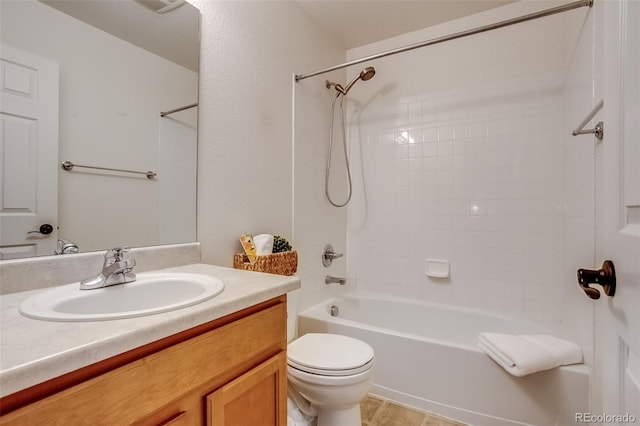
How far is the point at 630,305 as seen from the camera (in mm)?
501

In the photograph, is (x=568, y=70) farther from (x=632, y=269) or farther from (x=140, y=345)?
(x=140, y=345)

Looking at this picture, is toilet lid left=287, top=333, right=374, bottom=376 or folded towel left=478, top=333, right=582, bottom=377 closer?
toilet lid left=287, top=333, right=374, bottom=376

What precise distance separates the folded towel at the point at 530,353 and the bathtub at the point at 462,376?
5 cm

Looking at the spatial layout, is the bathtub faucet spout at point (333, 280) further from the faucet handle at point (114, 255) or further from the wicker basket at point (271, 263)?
the faucet handle at point (114, 255)

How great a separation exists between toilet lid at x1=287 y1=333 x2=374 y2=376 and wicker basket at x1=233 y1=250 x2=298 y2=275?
0.36 m

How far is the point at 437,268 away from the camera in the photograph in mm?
2180

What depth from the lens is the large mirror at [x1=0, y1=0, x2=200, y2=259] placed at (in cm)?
83

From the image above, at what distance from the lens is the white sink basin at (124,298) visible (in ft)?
2.04

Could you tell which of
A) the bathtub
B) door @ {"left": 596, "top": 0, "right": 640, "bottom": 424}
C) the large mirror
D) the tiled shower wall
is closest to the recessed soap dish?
the tiled shower wall

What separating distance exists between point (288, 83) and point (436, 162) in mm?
1202

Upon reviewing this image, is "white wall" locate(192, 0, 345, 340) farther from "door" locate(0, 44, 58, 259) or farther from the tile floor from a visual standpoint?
the tile floor

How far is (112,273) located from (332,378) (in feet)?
2.92

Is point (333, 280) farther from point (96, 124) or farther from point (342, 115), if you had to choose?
point (96, 124)

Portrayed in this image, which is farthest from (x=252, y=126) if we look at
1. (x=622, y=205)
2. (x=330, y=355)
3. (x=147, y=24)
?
(x=622, y=205)
